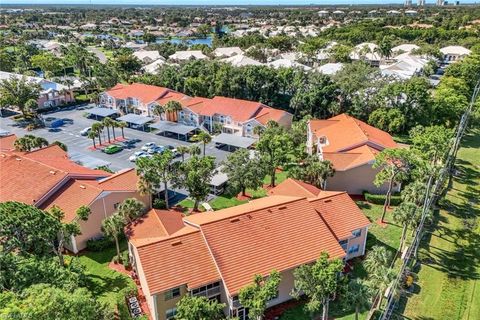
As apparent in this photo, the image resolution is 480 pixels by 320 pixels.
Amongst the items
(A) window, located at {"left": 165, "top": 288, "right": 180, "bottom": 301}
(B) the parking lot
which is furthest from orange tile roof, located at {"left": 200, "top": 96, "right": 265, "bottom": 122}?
(A) window, located at {"left": 165, "top": 288, "right": 180, "bottom": 301}

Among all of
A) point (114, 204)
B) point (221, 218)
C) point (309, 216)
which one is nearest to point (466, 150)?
point (309, 216)

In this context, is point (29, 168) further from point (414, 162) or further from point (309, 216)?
point (414, 162)

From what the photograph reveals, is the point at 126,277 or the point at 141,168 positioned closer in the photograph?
the point at 126,277

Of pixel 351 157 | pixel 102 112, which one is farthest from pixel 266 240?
pixel 102 112

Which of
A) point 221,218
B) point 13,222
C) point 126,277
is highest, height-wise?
point 13,222

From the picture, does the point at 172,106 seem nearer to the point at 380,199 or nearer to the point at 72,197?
the point at 72,197

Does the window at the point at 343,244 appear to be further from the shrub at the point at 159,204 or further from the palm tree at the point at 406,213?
the shrub at the point at 159,204

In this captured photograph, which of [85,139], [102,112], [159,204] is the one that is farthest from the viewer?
[102,112]
